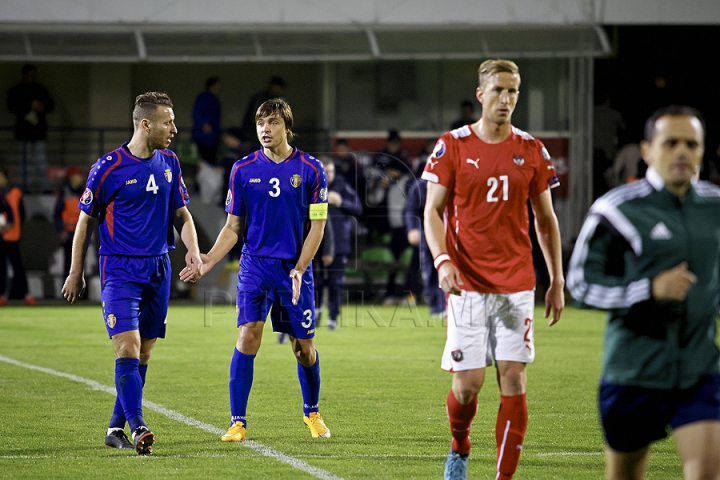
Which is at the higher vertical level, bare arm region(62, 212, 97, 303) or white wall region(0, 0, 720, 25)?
white wall region(0, 0, 720, 25)

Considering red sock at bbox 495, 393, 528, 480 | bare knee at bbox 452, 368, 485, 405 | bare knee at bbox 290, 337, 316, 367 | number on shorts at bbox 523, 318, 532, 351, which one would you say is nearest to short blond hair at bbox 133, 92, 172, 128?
bare knee at bbox 290, 337, 316, 367

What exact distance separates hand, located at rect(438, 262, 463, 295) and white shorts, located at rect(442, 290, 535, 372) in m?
0.25

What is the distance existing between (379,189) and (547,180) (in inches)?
603

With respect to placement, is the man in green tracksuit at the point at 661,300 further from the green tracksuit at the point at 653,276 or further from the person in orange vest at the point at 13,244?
the person in orange vest at the point at 13,244

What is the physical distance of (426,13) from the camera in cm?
2370

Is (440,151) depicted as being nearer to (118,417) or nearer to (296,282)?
(296,282)

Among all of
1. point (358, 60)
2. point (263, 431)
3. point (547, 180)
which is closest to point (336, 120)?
point (358, 60)

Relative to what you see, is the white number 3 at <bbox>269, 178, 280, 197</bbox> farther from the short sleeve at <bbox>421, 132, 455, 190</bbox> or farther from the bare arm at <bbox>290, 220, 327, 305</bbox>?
the short sleeve at <bbox>421, 132, 455, 190</bbox>

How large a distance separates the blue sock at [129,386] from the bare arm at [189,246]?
0.69 metres

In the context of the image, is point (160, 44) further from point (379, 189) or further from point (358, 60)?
point (379, 189)

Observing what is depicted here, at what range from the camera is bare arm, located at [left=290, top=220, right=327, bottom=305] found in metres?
7.58

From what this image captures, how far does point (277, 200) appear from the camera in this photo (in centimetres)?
772

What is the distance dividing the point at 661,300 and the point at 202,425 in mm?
4773

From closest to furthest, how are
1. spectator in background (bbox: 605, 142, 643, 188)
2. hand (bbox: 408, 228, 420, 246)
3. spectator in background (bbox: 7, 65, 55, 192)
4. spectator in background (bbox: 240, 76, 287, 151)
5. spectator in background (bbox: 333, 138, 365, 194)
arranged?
hand (bbox: 408, 228, 420, 246) → spectator in background (bbox: 333, 138, 365, 194) → spectator in background (bbox: 605, 142, 643, 188) → spectator in background (bbox: 240, 76, 287, 151) → spectator in background (bbox: 7, 65, 55, 192)
